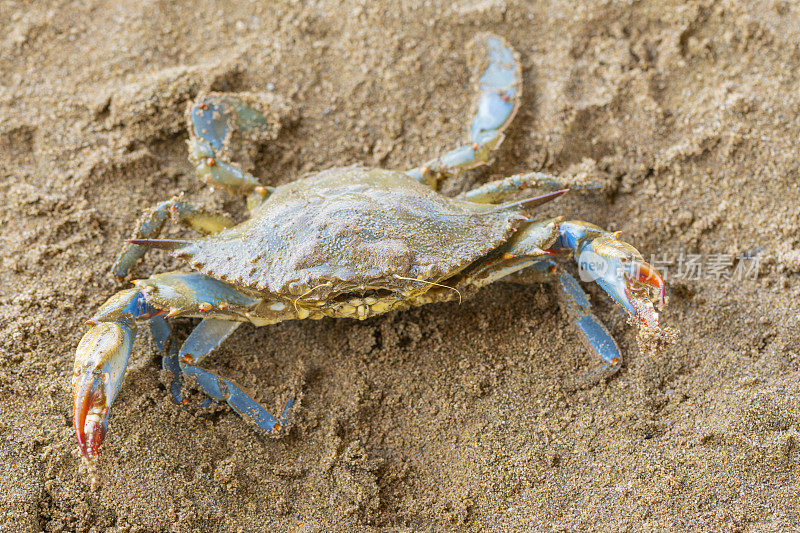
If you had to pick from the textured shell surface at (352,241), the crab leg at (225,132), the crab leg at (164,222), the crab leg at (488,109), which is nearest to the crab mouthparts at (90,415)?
the textured shell surface at (352,241)

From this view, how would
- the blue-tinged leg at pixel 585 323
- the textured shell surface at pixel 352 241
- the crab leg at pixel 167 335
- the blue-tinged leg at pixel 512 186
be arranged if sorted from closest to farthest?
the crab leg at pixel 167 335 < the textured shell surface at pixel 352 241 < the blue-tinged leg at pixel 585 323 < the blue-tinged leg at pixel 512 186

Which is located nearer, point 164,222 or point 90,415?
point 90,415

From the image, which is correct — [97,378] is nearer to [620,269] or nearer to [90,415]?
[90,415]

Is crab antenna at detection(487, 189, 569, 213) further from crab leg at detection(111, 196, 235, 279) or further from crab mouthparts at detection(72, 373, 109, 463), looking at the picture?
crab mouthparts at detection(72, 373, 109, 463)

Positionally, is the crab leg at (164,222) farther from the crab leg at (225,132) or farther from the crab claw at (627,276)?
the crab claw at (627,276)

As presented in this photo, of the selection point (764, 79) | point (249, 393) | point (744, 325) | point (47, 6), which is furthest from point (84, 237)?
point (764, 79)

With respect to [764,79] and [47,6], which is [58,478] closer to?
[47,6]

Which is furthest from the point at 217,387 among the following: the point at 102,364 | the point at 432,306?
the point at 432,306
